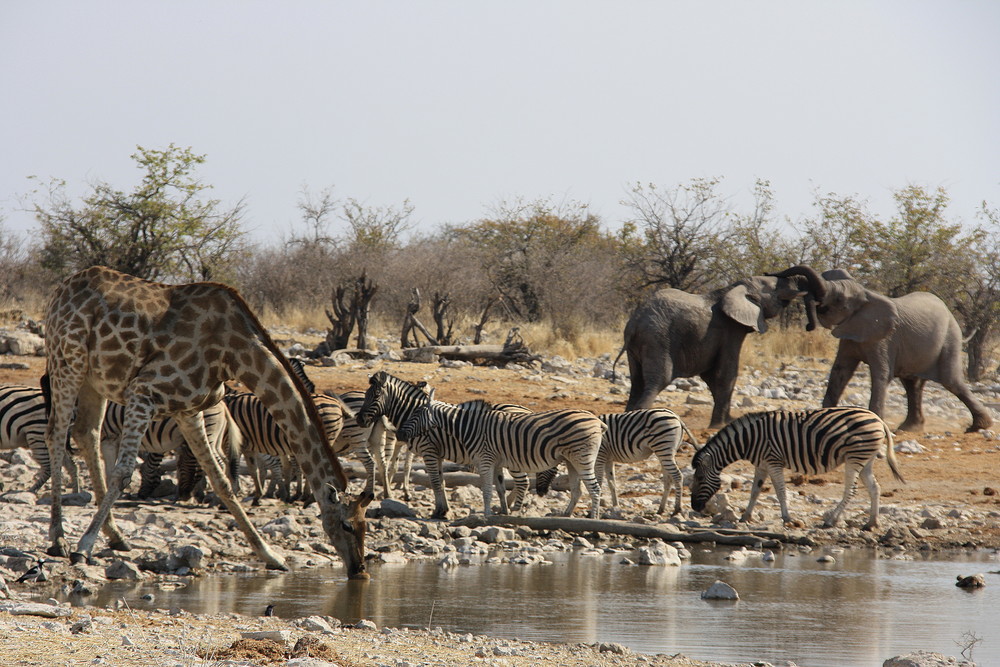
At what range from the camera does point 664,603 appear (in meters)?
8.37

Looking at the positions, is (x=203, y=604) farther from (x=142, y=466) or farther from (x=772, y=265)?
(x=772, y=265)

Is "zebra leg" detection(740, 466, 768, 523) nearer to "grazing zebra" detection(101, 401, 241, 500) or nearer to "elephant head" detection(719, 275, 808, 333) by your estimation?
"grazing zebra" detection(101, 401, 241, 500)

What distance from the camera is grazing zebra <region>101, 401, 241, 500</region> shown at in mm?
11078

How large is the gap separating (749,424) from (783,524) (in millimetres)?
1120

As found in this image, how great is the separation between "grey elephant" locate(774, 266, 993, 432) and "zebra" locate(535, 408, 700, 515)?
6.80 m

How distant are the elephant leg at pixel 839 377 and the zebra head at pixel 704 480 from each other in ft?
21.9

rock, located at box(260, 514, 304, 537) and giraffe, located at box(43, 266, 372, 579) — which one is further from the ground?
giraffe, located at box(43, 266, 372, 579)

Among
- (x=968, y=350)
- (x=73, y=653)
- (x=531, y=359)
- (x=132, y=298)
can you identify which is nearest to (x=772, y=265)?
(x=968, y=350)

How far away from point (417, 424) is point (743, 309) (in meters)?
8.44

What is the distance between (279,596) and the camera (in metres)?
8.16

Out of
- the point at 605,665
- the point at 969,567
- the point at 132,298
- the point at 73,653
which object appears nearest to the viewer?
the point at 73,653

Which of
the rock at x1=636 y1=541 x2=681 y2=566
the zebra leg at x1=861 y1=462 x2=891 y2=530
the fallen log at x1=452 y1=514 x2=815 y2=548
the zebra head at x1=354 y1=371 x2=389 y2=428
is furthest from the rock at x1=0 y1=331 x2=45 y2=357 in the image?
the zebra leg at x1=861 y1=462 x2=891 y2=530

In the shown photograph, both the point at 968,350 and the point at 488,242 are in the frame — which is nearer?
the point at 968,350

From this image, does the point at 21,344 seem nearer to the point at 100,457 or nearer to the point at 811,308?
the point at 100,457
